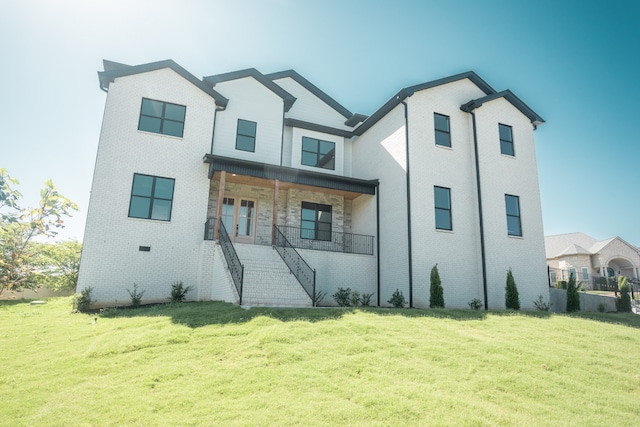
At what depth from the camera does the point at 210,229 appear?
1390cm

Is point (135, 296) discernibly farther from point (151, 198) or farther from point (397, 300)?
point (397, 300)

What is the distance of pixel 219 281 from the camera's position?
12219mm

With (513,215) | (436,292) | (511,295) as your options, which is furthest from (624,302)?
(436,292)

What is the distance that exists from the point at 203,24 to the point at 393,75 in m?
9.08

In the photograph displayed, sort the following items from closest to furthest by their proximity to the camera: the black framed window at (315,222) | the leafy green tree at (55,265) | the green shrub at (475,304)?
the green shrub at (475,304) < the black framed window at (315,222) < the leafy green tree at (55,265)

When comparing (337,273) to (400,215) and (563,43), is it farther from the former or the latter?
(563,43)

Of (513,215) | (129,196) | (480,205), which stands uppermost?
(480,205)

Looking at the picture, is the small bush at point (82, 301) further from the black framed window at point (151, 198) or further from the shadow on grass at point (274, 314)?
the black framed window at point (151, 198)

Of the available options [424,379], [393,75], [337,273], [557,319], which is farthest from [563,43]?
[424,379]

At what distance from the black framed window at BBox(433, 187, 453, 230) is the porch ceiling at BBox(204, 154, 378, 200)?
2694mm

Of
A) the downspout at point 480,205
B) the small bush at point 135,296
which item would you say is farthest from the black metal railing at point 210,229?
the downspout at point 480,205

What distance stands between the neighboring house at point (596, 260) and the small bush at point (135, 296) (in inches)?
1403

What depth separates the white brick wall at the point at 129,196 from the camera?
12.6 m

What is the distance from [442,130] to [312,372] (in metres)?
12.5
